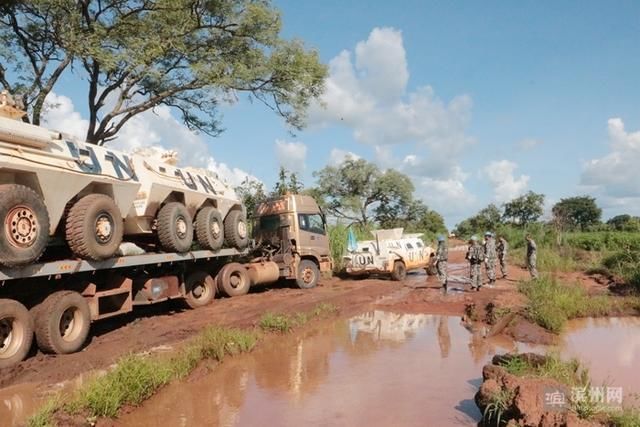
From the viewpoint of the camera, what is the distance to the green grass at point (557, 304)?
10414mm

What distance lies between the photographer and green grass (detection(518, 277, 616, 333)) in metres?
10.4

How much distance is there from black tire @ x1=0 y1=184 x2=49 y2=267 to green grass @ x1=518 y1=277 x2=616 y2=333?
29.4 ft

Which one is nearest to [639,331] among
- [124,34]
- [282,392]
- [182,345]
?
[282,392]

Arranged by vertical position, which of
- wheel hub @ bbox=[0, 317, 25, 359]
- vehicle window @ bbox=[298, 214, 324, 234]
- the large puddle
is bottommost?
the large puddle

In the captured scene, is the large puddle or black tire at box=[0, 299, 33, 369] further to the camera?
black tire at box=[0, 299, 33, 369]

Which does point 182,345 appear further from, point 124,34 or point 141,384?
point 124,34

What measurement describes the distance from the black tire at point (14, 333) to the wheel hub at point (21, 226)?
0.82m

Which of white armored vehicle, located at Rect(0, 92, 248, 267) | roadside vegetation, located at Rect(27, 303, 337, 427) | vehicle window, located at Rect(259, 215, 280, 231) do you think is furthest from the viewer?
vehicle window, located at Rect(259, 215, 280, 231)

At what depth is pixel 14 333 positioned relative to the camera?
7.26m

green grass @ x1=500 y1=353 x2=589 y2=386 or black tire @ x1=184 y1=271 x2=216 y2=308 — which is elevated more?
black tire @ x1=184 y1=271 x2=216 y2=308

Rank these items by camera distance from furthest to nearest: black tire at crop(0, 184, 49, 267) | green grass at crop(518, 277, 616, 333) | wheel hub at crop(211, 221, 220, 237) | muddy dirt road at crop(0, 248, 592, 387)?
wheel hub at crop(211, 221, 220, 237) → green grass at crop(518, 277, 616, 333) → muddy dirt road at crop(0, 248, 592, 387) → black tire at crop(0, 184, 49, 267)

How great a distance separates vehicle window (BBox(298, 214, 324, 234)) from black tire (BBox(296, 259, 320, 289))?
1025 mm

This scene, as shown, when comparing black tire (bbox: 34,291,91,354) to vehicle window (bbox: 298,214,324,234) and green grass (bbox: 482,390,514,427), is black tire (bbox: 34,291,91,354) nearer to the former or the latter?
green grass (bbox: 482,390,514,427)

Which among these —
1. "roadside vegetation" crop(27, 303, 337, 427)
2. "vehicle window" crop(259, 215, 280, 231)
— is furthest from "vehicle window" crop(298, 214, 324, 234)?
"roadside vegetation" crop(27, 303, 337, 427)
